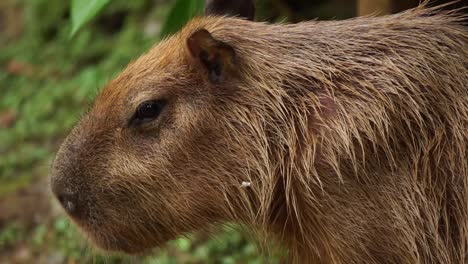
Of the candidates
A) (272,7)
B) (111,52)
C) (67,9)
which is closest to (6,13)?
(67,9)

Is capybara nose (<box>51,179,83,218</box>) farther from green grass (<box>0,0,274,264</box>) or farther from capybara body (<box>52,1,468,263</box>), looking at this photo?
green grass (<box>0,0,274,264</box>)

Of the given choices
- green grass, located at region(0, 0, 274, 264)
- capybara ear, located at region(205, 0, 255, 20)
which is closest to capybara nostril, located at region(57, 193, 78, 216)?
capybara ear, located at region(205, 0, 255, 20)

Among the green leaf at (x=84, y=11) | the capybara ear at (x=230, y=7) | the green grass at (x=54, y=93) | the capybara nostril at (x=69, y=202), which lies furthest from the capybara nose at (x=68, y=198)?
the green grass at (x=54, y=93)

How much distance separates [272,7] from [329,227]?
9.63 feet

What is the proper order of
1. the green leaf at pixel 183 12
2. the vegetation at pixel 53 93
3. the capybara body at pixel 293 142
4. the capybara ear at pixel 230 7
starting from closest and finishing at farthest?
the capybara body at pixel 293 142 → the capybara ear at pixel 230 7 → the green leaf at pixel 183 12 → the vegetation at pixel 53 93

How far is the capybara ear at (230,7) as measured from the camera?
3.62 metres

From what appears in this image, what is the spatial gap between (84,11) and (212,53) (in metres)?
0.54

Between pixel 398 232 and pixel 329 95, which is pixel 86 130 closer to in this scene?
pixel 329 95

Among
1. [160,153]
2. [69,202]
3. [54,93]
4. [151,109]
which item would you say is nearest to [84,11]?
[151,109]

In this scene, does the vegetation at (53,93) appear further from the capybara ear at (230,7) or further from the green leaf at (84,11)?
the capybara ear at (230,7)

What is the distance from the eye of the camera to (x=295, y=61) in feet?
10.6

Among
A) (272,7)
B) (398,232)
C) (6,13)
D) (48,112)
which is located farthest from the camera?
(6,13)

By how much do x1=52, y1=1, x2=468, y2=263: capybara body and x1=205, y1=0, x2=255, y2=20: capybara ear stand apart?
0.70 ft

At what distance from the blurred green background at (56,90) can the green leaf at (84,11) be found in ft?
1.66
